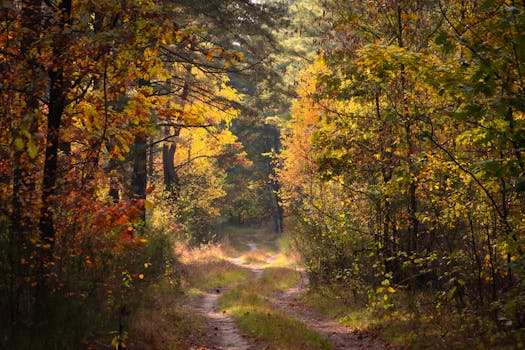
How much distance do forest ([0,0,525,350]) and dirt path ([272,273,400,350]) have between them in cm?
8

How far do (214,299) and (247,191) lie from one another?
3164 centimetres

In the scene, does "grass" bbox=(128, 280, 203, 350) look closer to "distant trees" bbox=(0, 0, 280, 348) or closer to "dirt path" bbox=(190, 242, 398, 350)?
"dirt path" bbox=(190, 242, 398, 350)

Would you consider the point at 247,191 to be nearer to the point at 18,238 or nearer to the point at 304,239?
the point at 304,239

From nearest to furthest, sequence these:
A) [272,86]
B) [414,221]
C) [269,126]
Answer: [414,221]
[272,86]
[269,126]

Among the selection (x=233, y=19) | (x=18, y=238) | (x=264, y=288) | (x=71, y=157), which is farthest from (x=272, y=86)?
(x=18, y=238)

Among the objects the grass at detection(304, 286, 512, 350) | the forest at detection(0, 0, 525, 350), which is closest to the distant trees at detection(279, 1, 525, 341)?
the forest at detection(0, 0, 525, 350)

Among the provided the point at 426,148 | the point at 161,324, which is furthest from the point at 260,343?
the point at 426,148

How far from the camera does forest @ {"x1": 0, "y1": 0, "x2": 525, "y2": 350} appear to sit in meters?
5.09

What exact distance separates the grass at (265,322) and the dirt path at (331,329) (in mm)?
554

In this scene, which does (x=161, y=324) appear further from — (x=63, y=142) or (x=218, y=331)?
(x=63, y=142)

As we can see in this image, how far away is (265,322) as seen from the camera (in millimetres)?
10586

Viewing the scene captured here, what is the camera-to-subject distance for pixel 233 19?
13.5 metres

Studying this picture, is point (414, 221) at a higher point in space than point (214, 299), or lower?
higher

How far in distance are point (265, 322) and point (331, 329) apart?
72.4 inches
